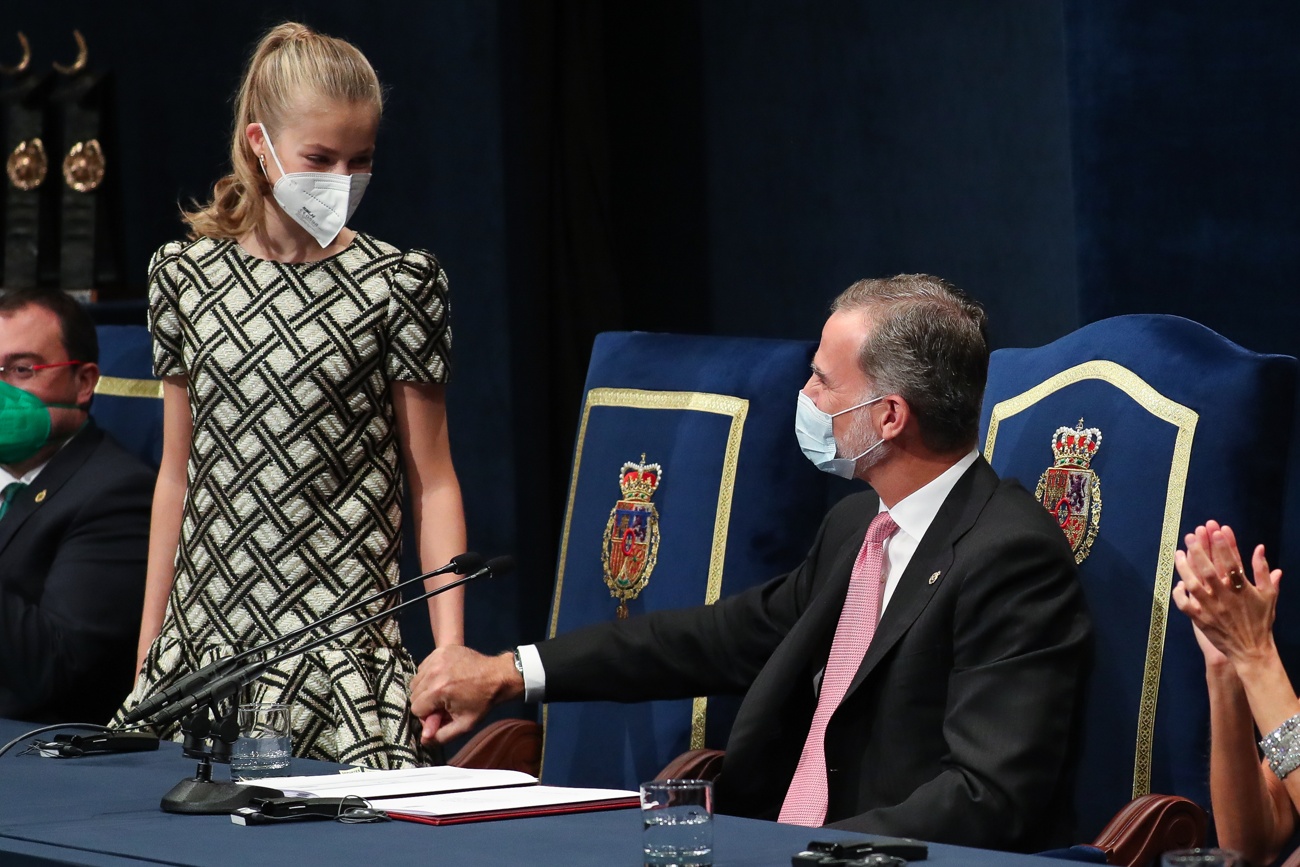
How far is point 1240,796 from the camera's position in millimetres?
2137

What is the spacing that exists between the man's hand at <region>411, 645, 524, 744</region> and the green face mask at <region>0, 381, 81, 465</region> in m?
1.32

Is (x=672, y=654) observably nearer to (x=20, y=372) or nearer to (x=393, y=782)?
(x=393, y=782)

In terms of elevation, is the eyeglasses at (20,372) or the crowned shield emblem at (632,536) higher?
the eyeglasses at (20,372)

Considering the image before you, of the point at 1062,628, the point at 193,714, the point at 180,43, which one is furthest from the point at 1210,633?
the point at 180,43

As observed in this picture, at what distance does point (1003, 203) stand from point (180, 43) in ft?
7.58

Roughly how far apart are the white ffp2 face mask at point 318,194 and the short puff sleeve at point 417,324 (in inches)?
4.8

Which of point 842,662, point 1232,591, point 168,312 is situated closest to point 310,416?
point 168,312

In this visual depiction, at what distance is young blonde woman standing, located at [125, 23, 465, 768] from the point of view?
2.63 meters

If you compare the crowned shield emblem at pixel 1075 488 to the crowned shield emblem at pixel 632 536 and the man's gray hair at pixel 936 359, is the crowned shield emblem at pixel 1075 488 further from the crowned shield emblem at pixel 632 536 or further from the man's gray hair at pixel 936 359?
the crowned shield emblem at pixel 632 536

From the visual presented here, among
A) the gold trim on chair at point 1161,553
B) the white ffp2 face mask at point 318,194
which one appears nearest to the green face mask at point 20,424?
the white ffp2 face mask at point 318,194

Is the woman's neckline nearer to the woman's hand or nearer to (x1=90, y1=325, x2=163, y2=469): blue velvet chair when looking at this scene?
(x1=90, y1=325, x2=163, y2=469): blue velvet chair

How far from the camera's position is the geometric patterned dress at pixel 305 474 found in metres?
2.64

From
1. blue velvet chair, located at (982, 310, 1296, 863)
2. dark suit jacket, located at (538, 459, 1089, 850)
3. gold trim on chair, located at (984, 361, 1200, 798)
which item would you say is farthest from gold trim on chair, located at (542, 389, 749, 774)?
gold trim on chair, located at (984, 361, 1200, 798)

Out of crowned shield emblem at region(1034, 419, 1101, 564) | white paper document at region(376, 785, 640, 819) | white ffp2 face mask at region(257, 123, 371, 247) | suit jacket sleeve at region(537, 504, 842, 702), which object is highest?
white ffp2 face mask at region(257, 123, 371, 247)
